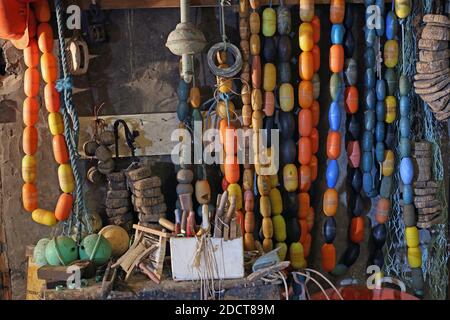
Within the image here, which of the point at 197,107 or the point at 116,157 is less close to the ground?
the point at 197,107

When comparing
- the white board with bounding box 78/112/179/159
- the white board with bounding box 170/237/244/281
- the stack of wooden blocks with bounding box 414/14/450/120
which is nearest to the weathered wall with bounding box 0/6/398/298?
the white board with bounding box 78/112/179/159

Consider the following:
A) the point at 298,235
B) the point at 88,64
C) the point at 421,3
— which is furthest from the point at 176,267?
the point at 421,3

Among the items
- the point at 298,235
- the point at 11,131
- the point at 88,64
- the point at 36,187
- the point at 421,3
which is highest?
the point at 421,3

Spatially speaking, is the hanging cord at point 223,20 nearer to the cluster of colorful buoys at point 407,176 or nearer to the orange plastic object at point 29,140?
the cluster of colorful buoys at point 407,176

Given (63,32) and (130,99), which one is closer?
(63,32)

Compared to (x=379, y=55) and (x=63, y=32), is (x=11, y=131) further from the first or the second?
(x=379, y=55)

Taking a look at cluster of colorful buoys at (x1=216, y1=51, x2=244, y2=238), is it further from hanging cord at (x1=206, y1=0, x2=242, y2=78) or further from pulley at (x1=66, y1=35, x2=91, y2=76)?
pulley at (x1=66, y1=35, x2=91, y2=76)

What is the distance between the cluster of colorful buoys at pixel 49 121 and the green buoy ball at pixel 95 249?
20 centimetres

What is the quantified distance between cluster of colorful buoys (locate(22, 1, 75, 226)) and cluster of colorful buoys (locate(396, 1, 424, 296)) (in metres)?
1.26

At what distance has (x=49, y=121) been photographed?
2393mm

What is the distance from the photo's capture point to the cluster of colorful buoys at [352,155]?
2.44 meters

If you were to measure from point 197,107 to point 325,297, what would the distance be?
85 centimetres

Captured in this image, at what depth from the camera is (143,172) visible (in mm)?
2389

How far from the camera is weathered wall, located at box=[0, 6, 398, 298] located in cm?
246
